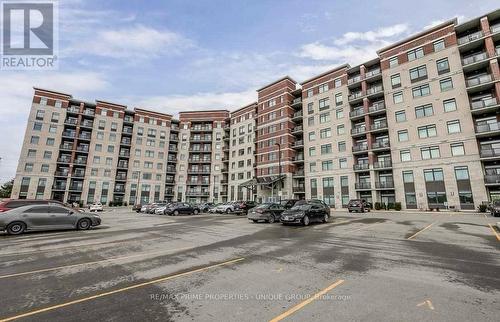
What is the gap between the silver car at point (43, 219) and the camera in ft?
42.7

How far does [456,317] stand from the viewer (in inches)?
156

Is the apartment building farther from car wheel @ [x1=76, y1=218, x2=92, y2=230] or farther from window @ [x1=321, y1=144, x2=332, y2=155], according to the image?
car wheel @ [x1=76, y1=218, x2=92, y2=230]

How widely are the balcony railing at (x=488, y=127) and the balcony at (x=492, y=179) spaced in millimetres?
5809

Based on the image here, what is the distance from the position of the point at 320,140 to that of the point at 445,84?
21.0m

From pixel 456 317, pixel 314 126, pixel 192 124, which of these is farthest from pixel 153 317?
pixel 192 124

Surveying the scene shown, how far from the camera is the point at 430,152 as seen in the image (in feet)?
119


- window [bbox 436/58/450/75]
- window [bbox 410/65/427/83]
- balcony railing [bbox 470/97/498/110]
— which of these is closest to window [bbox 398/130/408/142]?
window [bbox 410/65/427/83]

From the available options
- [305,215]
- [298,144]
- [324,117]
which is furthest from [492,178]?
[298,144]

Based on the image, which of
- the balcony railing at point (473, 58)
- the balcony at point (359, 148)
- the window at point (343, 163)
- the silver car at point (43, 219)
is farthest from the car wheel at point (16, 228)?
the balcony railing at point (473, 58)

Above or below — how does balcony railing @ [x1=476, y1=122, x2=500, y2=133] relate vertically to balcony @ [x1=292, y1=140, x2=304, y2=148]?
below

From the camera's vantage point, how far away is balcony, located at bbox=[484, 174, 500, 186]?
30697 mm

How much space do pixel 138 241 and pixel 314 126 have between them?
45.2 m

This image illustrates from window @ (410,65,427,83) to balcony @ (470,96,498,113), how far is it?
7.75 m

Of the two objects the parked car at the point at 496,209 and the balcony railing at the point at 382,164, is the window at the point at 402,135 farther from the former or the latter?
the parked car at the point at 496,209
